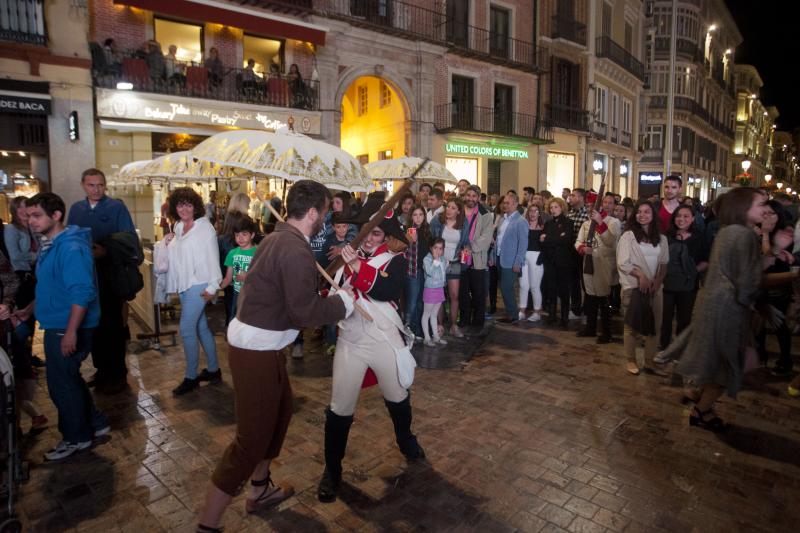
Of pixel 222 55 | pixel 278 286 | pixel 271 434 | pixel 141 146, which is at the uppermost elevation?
pixel 222 55

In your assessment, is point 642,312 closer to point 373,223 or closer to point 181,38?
point 373,223

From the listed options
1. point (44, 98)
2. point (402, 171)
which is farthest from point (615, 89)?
point (44, 98)

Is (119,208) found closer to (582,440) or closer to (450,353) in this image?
(450,353)

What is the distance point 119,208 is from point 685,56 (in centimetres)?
4183

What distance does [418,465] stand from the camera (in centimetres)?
381

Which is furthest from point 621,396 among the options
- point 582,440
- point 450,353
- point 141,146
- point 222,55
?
point 222,55

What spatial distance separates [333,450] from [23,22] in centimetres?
1377

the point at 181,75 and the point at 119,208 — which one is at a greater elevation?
the point at 181,75

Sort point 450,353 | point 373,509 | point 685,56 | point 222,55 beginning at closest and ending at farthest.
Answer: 1. point 373,509
2. point 450,353
3. point 222,55
4. point 685,56

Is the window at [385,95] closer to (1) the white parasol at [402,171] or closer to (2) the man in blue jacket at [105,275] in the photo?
(1) the white parasol at [402,171]

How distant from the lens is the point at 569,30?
24.3 m

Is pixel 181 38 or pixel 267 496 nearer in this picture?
pixel 267 496

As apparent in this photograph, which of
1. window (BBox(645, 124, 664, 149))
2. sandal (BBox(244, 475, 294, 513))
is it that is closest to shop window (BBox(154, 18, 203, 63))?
sandal (BBox(244, 475, 294, 513))

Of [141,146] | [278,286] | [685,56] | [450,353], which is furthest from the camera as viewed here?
[685,56]
